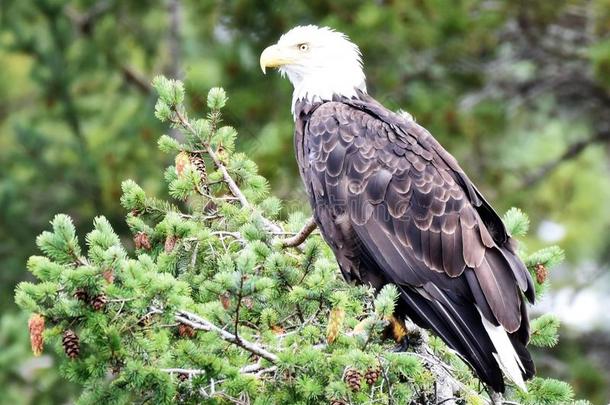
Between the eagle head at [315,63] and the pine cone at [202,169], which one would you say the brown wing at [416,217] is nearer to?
the eagle head at [315,63]

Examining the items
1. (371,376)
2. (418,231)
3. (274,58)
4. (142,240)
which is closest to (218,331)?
(371,376)

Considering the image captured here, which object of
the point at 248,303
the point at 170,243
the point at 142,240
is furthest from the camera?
the point at 142,240

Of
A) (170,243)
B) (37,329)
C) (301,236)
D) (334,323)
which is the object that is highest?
(301,236)

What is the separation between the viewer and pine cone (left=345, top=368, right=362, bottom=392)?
3.98 meters

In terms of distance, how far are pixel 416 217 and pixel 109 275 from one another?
195 centimetres

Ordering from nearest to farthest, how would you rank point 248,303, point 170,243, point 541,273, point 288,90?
1. point 248,303
2. point 170,243
3. point 541,273
4. point 288,90

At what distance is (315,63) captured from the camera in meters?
6.25

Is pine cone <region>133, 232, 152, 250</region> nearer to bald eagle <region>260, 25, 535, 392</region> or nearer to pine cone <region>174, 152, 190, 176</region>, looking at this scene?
pine cone <region>174, 152, 190, 176</region>

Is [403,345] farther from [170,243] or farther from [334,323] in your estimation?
[170,243]

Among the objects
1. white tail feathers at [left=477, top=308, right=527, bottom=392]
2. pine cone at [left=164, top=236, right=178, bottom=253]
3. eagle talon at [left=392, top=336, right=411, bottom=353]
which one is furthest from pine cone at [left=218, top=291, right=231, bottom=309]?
white tail feathers at [left=477, top=308, right=527, bottom=392]

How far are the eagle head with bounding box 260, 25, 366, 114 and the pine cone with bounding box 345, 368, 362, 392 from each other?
2.39 meters

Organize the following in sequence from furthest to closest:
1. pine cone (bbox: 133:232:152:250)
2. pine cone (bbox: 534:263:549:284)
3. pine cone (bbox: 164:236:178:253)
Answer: pine cone (bbox: 534:263:549:284) → pine cone (bbox: 133:232:152:250) → pine cone (bbox: 164:236:178:253)

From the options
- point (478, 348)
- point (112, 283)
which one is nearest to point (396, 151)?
point (478, 348)

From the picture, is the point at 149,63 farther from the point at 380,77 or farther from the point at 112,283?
the point at 112,283
